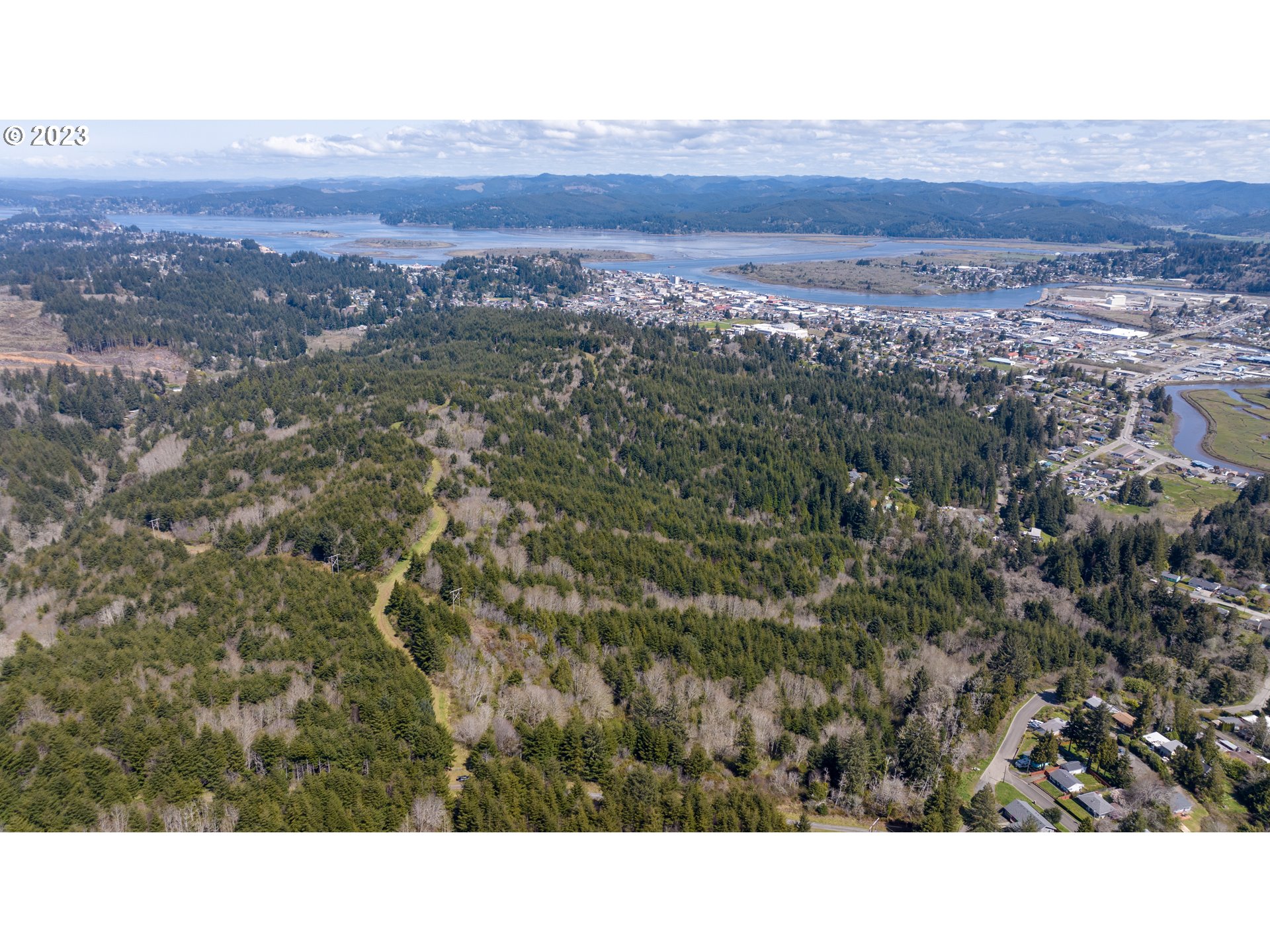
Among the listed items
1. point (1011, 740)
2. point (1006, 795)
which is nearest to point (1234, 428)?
point (1011, 740)

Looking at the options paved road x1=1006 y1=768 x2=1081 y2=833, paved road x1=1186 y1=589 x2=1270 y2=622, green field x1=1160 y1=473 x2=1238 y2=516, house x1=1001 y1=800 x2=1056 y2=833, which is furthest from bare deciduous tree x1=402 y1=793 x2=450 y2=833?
green field x1=1160 y1=473 x2=1238 y2=516

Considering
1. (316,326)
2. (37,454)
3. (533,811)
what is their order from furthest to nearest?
(316,326), (37,454), (533,811)

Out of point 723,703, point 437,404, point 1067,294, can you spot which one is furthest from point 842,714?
point 1067,294

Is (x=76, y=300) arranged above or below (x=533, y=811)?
above

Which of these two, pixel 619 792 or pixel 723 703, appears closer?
pixel 619 792

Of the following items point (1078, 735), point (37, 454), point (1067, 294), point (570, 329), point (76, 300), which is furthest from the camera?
point (1067, 294)

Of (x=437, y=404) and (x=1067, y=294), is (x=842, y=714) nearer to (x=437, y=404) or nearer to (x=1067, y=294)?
(x=437, y=404)

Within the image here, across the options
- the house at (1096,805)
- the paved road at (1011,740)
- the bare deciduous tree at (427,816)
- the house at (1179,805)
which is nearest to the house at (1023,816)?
the paved road at (1011,740)
